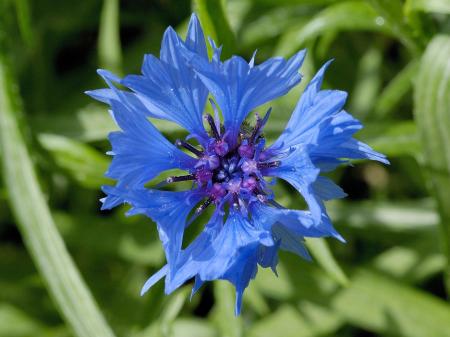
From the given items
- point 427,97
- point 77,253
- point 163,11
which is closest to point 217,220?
point 427,97

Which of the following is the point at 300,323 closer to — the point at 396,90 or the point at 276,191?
the point at 276,191

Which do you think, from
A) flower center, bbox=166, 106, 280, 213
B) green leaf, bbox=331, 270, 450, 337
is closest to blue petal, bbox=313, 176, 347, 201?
flower center, bbox=166, 106, 280, 213

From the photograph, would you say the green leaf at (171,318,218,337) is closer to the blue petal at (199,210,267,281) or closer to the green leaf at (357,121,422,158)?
the green leaf at (357,121,422,158)

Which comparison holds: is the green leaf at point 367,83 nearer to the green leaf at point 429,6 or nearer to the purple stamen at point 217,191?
the green leaf at point 429,6

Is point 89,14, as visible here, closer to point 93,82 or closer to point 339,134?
point 93,82

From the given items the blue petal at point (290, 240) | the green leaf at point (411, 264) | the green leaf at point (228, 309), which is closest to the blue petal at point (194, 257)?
the blue petal at point (290, 240)
